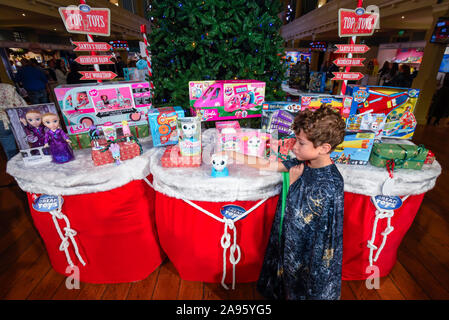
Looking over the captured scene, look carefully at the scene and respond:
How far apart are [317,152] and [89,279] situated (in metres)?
2.07

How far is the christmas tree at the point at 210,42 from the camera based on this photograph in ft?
6.73

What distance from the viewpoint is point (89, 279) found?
1.91 m

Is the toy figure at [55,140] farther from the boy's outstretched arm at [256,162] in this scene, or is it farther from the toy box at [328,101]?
the toy box at [328,101]

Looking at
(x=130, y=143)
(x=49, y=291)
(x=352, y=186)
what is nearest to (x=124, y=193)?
(x=130, y=143)

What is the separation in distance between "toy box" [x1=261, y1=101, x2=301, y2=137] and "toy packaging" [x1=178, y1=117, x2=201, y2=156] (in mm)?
594

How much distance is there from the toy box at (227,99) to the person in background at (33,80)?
6.04 metres

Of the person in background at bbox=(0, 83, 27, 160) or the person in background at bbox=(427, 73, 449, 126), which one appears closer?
the person in background at bbox=(0, 83, 27, 160)

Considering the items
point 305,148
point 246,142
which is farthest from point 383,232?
point 246,142

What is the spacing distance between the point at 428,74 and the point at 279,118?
7.23 metres

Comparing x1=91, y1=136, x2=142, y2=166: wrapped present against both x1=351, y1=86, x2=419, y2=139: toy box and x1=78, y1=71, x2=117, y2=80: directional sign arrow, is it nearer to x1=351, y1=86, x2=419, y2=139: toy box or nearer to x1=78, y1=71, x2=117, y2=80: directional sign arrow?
x1=78, y1=71, x2=117, y2=80: directional sign arrow

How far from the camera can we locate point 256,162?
1.59m

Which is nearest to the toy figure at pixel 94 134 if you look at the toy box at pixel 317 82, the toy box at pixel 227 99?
the toy box at pixel 227 99

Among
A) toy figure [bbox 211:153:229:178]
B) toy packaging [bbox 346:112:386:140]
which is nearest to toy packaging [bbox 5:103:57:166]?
toy figure [bbox 211:153:229:178]

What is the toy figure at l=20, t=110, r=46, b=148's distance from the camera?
163cm
